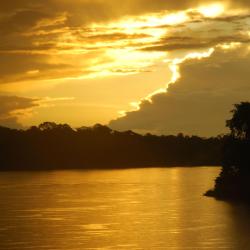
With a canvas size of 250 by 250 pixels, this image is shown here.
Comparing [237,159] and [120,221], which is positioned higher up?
[237,159]

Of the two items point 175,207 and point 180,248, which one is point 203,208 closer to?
point 175,207

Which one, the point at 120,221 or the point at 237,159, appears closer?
the point at 120,221

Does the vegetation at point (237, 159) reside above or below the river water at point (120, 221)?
above

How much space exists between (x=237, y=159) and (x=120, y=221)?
26444 millimetres

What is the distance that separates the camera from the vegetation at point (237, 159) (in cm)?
9162

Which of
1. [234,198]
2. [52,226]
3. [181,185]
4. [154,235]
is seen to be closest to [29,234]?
[52,226]

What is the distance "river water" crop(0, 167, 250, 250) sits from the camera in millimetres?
56188

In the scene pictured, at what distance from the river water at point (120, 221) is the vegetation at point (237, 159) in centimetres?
343

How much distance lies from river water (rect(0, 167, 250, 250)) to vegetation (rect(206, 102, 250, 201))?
135 inches

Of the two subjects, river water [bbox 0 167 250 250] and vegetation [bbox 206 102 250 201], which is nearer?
river water [bbox 0 167 250 250]

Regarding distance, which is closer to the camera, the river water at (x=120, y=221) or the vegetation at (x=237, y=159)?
the river water at (x=120, y=221)

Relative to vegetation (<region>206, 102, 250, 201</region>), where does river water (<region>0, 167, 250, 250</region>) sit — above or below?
below

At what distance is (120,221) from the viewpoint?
70688 mm

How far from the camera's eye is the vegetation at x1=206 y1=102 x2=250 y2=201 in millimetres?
91625
